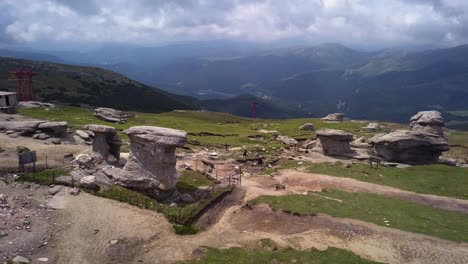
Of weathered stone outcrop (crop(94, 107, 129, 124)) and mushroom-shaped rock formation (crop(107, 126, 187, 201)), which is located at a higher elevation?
mushroom-shaped rock formation (crop(107, 126, 187, 201))

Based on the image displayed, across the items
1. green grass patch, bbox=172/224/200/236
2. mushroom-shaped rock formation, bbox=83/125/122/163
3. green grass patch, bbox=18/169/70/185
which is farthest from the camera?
mushroom-shaped rock formation, bbox=83/125/122/163

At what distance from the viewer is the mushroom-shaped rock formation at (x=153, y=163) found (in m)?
44.8

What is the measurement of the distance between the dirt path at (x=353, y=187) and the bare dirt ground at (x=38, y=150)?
93.1ft

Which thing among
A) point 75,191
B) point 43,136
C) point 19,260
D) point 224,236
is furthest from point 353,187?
point 43,136

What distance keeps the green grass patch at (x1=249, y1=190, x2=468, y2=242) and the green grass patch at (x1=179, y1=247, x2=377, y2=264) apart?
8.78 m

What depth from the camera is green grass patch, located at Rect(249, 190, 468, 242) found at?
3966 cm

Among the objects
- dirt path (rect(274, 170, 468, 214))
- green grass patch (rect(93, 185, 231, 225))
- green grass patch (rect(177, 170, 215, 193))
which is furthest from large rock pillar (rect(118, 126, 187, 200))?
dirt path (rect(274, 170, 468, 214))

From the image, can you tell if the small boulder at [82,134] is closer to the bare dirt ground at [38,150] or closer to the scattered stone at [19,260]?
the bare dirt ground at [38,150]

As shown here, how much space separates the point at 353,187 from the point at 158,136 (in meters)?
25.7

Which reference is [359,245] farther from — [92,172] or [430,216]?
[92,172]

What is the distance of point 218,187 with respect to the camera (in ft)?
165

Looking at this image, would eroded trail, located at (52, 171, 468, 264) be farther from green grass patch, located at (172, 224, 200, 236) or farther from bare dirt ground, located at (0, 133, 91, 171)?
bare dirt ground, located at (0, 133, 91, 171)

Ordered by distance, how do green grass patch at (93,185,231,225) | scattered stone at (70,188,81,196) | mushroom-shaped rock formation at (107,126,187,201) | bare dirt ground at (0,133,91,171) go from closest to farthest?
1. green grass patch at (93,185,231,225)
2. scattered stone at (70,188,81,196)
3. mushroom-shaped rock formation at (107,126,187,201)
4. bare dirt ground at (0,133,91,171)

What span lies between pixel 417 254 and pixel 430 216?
10492mm
